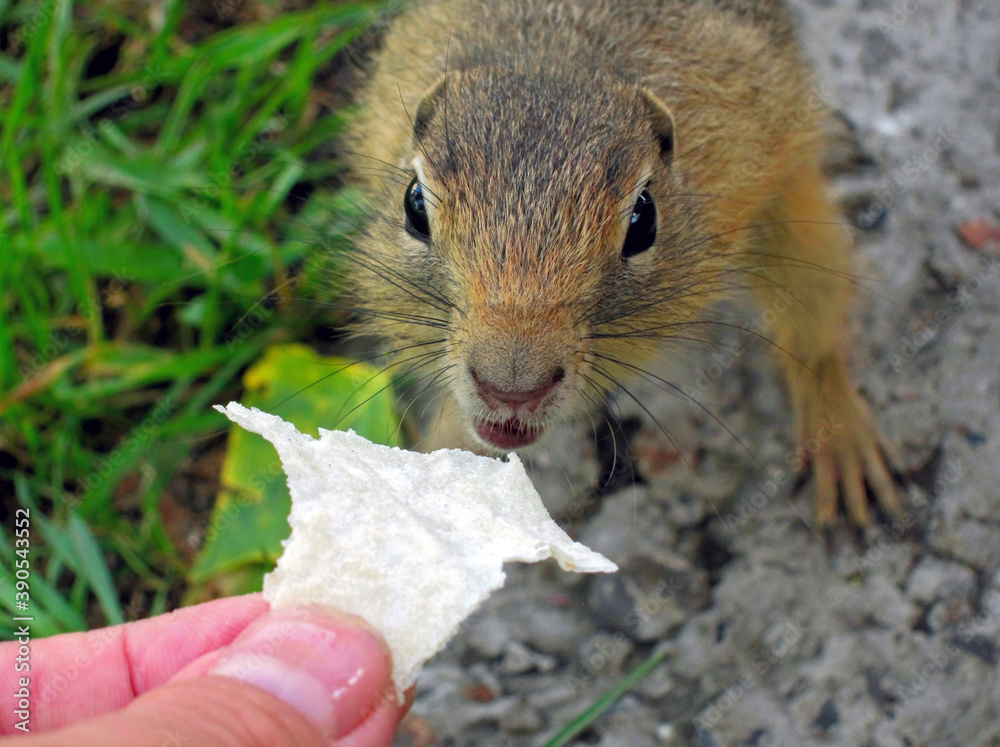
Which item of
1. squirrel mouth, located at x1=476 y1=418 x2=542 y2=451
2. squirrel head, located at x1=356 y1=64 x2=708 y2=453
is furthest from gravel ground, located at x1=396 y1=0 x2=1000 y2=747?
squirrel mouth, located at x1=476 y1=418 x2=542 y2=451

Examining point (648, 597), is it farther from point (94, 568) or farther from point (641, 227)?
A: point (94, 568)

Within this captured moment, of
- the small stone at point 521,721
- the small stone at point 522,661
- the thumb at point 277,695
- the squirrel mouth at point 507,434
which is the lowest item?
the small stone at point 521,721

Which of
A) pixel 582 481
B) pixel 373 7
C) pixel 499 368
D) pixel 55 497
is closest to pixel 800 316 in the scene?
pixel 582 481

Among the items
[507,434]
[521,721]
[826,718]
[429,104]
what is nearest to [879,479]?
[826,718]

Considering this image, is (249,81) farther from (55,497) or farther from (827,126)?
(827,126)

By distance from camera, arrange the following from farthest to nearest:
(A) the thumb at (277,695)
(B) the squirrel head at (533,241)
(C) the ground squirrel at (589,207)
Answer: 1. (C) the ground squirrel at (589,207)
2. (B) the squirrel head at (533,241)
3. (A) the thumb at (277,695)

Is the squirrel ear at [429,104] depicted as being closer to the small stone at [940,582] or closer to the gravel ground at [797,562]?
the gravel ground at [797,562]

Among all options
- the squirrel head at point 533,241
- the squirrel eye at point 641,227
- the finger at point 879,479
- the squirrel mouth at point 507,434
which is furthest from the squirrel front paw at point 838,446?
the squirrel mouth at point 507,434
